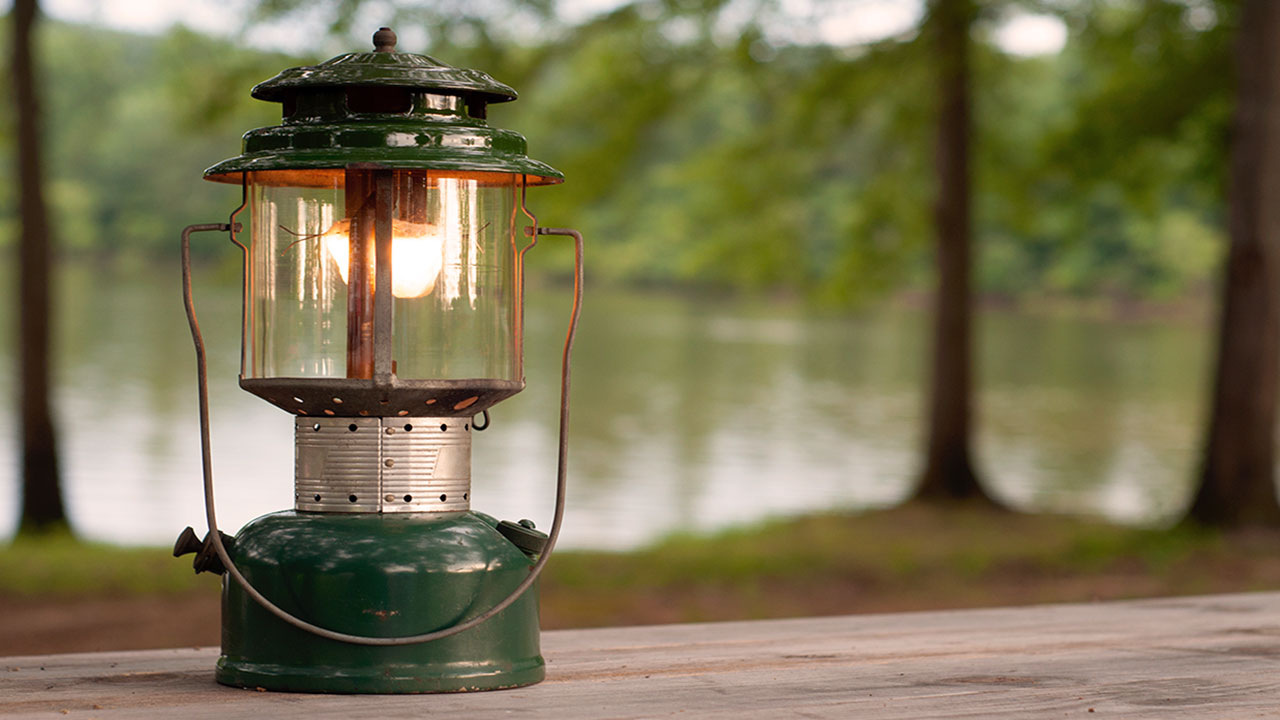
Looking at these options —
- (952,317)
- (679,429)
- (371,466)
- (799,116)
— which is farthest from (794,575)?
(679,429)

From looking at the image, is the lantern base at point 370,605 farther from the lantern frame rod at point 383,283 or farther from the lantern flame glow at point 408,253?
the lantern flame glow at point 408,253

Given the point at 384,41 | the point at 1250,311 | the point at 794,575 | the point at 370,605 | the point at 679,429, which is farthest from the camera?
the point at 679,429

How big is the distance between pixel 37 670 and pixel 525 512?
410 inches

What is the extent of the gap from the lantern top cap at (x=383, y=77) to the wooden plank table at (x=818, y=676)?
3.06ft

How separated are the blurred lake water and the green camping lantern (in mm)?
7978

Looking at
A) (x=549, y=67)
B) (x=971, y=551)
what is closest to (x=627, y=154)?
→ (x=549, y=67)

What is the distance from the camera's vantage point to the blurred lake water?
1329 centimetres

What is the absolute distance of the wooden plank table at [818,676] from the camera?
2.13 metres

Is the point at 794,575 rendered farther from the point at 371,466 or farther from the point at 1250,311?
the point at 371,466

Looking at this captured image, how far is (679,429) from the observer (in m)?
19.7

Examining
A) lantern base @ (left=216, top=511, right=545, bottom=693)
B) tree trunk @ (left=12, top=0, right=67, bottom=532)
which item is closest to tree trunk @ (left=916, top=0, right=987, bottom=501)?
tree trunk @ (left=12, top=0, right=67, bottom=532)

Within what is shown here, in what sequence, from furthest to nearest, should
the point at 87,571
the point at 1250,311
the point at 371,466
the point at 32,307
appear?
the point at 32,307 → the point at 1250,311 → the point at 87,571 → the point at 371,466

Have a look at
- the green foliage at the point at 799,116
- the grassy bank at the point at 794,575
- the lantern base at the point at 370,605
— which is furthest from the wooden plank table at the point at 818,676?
the green foliage at the point at 799,116

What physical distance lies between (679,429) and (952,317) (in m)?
8.77
